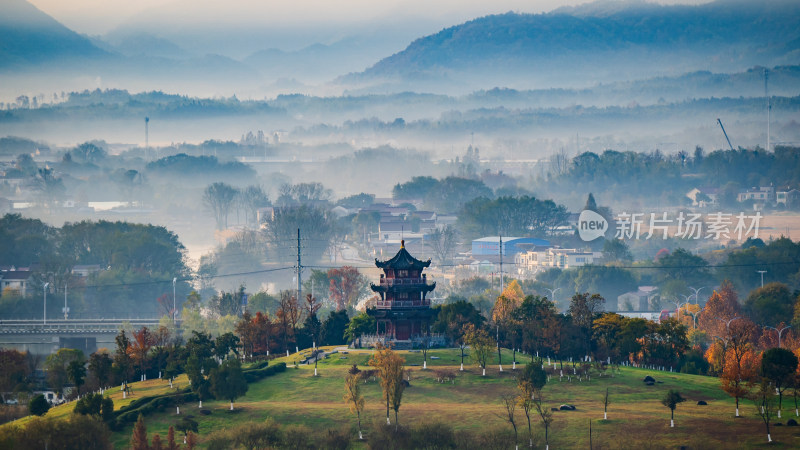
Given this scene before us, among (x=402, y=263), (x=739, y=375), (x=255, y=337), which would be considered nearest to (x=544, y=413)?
(x=739, y=375)

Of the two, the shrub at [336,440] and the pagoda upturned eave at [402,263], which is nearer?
the shrub at [336,440]

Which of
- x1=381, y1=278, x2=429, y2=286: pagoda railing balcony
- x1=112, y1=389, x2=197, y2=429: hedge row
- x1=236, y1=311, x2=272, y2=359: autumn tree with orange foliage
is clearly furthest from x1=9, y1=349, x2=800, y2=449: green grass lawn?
x1=236, y1=311, x2=272, y2=359: autumn tree with orange foliage

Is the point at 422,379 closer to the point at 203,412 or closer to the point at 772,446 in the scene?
the point at 203,412

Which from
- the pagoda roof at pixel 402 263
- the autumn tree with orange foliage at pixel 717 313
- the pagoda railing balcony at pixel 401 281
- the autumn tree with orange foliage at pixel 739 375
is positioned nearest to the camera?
the autumn tree with orange foliage at pixel 739 375

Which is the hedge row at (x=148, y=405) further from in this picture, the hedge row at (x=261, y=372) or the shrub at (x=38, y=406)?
the hedge row at (x=261, y=372)

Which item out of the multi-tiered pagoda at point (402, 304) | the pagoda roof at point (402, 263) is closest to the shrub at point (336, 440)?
the multi-tiered pagoda at point (402, 304)

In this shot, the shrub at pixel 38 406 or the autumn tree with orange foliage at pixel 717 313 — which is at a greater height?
the autumn tree with orange foliage at pixel 717 313

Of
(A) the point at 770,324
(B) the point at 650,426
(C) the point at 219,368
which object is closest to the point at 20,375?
(C) the point at 219,368
